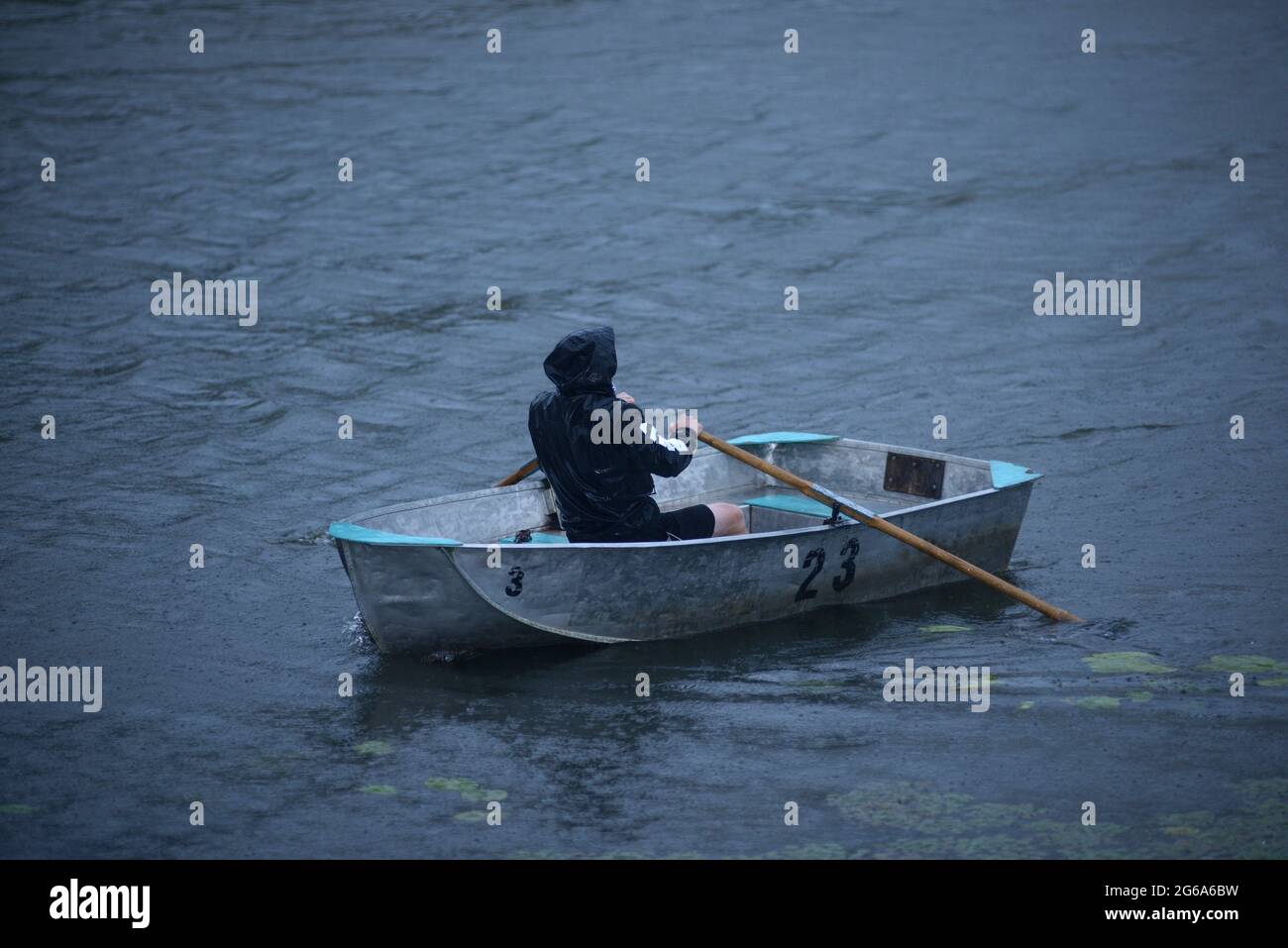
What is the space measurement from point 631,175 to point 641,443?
1124 centimetres

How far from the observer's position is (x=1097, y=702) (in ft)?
26.5

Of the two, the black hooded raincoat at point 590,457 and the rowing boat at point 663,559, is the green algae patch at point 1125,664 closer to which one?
the rowing boat at point 663,559

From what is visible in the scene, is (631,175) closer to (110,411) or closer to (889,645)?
(110,411)

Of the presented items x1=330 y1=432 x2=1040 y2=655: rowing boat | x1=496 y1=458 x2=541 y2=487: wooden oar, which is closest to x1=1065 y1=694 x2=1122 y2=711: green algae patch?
x1=330 y1=432 x2=1040 y2=655: rowing boat

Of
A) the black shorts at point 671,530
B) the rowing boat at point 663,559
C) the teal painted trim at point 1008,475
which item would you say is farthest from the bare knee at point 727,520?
the teal painted trim at point 1008,475

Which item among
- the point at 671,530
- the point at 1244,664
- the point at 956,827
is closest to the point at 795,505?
the point at 671,530

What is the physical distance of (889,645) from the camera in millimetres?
8914

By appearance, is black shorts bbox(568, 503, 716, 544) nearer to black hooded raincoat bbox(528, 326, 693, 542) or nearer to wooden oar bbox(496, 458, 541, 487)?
black hooded raincoat bbox(528, 326, 693, 542)

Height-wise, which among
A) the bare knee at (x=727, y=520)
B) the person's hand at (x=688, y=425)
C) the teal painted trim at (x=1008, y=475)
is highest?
the person's hand at (x=688, y=425)

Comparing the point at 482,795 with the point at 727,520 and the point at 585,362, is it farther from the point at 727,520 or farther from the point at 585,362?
the point at 727,520

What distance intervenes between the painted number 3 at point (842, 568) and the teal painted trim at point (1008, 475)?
1.06m

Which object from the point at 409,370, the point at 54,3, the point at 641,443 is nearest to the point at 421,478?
the point at 409,370

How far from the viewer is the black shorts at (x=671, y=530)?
8.73 metres

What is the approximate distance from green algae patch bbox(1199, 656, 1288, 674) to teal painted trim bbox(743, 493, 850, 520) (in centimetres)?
240
